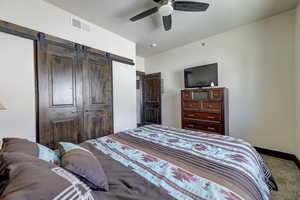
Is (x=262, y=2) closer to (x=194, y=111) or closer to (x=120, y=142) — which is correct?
(x=194, y=111)

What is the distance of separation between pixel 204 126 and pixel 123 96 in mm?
2146

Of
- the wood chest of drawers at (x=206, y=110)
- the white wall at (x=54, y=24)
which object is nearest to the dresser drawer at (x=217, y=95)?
the wood chest of drawers at (x=206, y=110)

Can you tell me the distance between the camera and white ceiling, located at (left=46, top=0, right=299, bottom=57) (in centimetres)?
234

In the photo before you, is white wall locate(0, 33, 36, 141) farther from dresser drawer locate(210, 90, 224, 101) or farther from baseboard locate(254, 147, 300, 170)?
baseboard locate(254, 147, 300, 170)

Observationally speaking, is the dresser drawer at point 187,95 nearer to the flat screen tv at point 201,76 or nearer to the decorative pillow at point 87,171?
the flat screen tv at point 201,76

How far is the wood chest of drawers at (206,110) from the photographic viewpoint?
9.68ft

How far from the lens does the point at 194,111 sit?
11.0ft

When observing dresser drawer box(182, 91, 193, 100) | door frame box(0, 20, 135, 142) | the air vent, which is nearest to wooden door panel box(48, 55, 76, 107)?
door frame box(0, 20, 135, 142)

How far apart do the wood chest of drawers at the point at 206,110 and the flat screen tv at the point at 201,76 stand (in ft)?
1.10

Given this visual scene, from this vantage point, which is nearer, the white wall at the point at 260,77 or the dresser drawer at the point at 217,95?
the white wall at the point at 260,77

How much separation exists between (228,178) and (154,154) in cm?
63

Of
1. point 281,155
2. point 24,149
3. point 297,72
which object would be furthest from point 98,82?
point 281,155

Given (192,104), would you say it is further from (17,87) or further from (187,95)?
(17,87)

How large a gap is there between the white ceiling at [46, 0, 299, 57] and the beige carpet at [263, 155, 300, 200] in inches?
112
